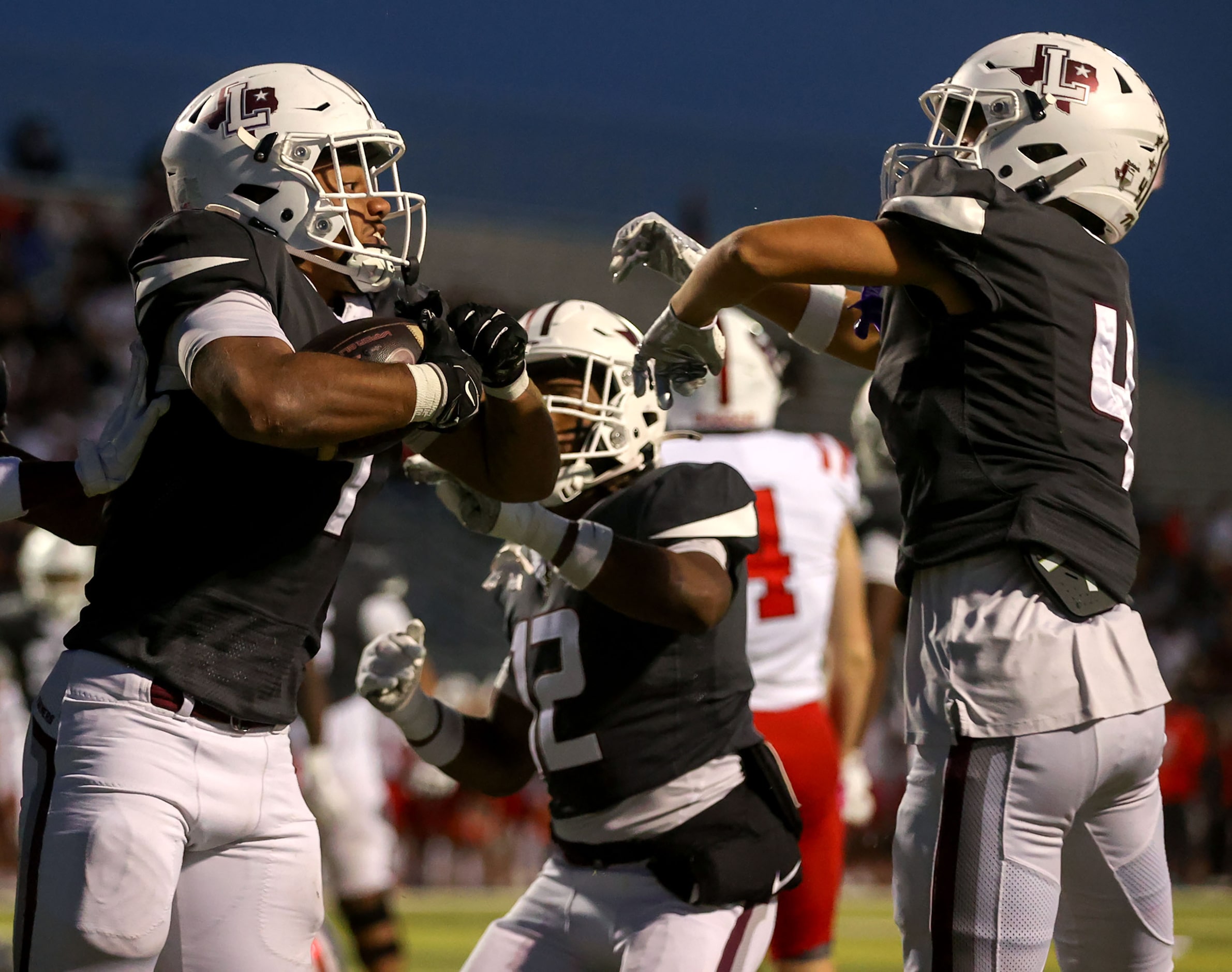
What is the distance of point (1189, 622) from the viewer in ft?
40.1

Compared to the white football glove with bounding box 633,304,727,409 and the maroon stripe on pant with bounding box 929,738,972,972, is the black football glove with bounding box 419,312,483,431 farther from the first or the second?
the maroon stripe on pant with bounding box 929,738,972,972

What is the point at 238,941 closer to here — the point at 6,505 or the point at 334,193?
the point at 6,505

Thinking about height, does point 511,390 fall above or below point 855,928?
above

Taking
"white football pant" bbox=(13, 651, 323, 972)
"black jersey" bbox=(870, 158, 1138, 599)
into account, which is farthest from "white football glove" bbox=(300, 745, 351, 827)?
"black jersey" bbox=(870, 158, 1138, 599)

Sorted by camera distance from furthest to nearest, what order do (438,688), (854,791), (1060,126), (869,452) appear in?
1. (438,688)
2. (869,452)
3. (854,791)
4. (1060,126)

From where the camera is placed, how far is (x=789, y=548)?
4402 millimetres

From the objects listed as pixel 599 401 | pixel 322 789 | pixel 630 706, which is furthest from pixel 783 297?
pixel 322 789

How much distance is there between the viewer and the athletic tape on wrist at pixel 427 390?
223 centimetres

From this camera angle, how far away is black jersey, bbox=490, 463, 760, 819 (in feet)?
9.18

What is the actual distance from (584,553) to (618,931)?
664mm

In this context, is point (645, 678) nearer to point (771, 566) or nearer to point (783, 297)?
point (783, 297)

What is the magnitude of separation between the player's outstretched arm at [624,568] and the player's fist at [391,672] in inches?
16.7

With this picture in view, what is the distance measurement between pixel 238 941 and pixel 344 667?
3.94 m

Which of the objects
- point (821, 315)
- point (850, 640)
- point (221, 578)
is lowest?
point (850, 640)
